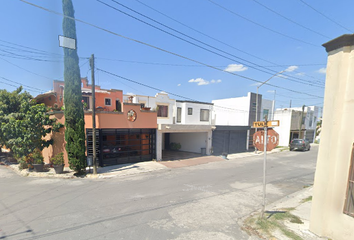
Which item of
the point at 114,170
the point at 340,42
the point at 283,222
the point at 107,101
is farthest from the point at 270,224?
the point at 107,101

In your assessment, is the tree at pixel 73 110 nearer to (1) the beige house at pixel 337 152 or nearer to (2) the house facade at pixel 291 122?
(1) the beige house at pixel 337 152

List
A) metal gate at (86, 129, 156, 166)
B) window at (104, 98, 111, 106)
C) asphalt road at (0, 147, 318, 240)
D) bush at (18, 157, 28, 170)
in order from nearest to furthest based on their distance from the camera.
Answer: asphalt road at (0, 147, 318, 240) < bush at (18, 157, 28, 170) < metal gate at (86, 129, 156, 166) < window at (104, 98, 111, 106)

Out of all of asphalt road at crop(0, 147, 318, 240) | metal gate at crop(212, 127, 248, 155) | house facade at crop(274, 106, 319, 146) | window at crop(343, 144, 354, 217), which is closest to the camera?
window at crop(343, 144, 354, 217)

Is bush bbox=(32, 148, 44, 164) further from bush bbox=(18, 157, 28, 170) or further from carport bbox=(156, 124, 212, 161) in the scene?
carport bbox=(156, 124, 212, 161)

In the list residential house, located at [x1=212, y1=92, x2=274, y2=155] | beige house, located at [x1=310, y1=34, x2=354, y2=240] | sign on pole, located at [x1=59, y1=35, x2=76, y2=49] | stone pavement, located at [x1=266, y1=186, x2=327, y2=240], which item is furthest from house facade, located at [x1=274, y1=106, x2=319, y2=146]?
sign on pole, located at [x1=59, y1=35, x2=76, y2=49]

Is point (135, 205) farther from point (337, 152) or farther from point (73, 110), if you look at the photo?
point (73, 110)

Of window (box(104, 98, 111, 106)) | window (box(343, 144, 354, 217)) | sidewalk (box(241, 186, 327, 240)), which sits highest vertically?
window (box(104, 98, 111, 106))

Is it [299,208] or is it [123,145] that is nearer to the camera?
[299,208]

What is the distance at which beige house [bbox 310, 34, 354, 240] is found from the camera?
4.15m

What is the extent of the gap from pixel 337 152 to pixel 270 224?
274 cm

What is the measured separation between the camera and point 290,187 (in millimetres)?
9359

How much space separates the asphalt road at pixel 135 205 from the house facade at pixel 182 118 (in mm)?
8317

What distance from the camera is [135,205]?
6.57m

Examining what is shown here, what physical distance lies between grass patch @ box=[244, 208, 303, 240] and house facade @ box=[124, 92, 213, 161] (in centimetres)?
1171
